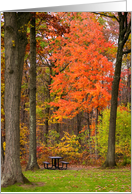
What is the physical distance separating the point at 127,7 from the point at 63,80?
9026 millimetres

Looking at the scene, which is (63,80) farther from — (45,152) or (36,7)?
(36,7)

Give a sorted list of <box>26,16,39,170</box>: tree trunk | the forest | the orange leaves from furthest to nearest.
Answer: the orange leaves
<box>26,16,39,170</box>: tree trunk
the forest

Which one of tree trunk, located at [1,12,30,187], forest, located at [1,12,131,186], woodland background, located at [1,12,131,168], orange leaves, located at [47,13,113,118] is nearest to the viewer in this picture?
tree trunk, located at [1,12,30,187]

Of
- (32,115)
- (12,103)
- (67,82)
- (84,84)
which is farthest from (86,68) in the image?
(12,103)

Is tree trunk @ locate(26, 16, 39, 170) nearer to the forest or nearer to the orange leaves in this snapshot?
the forest

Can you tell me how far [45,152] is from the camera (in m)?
13.1

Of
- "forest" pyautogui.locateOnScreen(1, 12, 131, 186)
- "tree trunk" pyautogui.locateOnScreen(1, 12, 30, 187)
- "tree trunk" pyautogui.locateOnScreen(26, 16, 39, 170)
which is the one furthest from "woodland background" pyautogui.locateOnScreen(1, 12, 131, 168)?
"tree trunk" pyautogui.locateOnScreen(1, 12, 30, 187)

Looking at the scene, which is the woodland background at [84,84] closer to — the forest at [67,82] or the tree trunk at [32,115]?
the forest at [67,82]

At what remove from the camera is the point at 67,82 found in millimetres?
12977

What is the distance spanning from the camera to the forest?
199 inches

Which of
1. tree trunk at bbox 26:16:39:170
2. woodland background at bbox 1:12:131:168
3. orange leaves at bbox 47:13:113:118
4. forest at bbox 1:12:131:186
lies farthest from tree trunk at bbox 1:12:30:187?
orange leaves at bbox 47:13:113:118

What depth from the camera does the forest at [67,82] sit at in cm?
506

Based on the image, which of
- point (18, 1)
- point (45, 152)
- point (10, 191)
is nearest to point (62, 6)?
point (18, 1)

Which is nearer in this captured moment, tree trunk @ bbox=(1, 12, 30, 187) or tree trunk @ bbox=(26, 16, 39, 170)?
tree trunk @ bbox=(1, 12, 30, 187)
